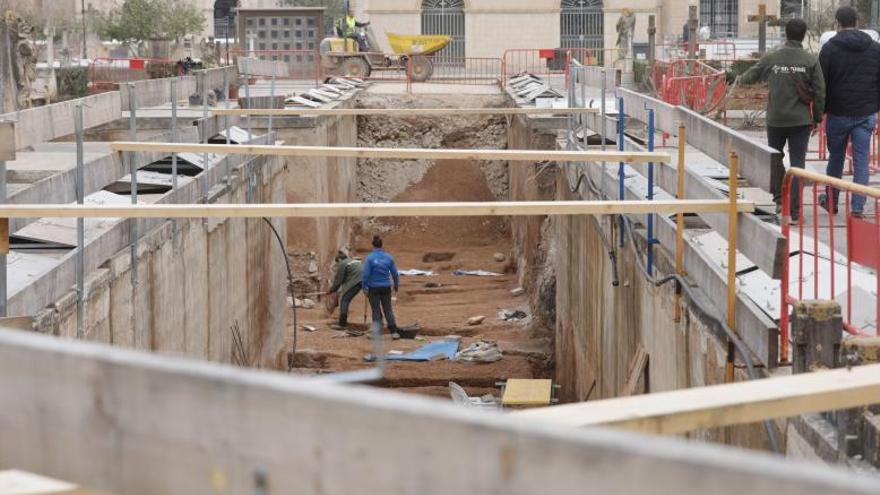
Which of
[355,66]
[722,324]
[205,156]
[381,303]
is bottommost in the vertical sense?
[381,303]

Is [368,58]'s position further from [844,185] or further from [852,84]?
[844,185]

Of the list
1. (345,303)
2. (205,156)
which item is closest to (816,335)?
(205,156)

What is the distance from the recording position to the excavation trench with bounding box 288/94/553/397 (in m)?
18.7

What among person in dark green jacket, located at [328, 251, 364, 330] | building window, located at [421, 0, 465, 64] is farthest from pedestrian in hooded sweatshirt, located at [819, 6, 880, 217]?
building window, located at [421, 0, 465, 64]

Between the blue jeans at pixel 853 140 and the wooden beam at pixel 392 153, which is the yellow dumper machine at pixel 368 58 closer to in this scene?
the blue jeans at pixel 853 140

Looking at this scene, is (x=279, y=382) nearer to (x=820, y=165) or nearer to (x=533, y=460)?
(x=533, y=460)

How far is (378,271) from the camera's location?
19.9m

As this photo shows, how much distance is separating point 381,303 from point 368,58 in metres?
23.6

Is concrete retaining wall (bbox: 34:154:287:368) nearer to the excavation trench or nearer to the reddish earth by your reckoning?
the reddish earth

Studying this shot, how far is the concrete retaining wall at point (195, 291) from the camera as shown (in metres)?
10.1

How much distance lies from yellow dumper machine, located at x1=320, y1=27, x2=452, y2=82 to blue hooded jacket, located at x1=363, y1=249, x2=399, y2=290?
65.9 ft

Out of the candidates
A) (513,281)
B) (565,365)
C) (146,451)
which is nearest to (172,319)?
(565,365)

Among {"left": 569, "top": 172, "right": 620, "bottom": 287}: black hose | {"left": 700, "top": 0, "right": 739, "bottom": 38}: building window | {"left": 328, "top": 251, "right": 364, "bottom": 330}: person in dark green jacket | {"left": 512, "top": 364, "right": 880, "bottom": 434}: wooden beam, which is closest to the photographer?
{"left": 512, "top": 364, "right": 880, "bottom": 434}: wooden beam

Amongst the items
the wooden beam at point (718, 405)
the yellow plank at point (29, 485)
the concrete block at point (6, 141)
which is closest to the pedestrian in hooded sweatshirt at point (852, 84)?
the concrete block at point (6, 141)
